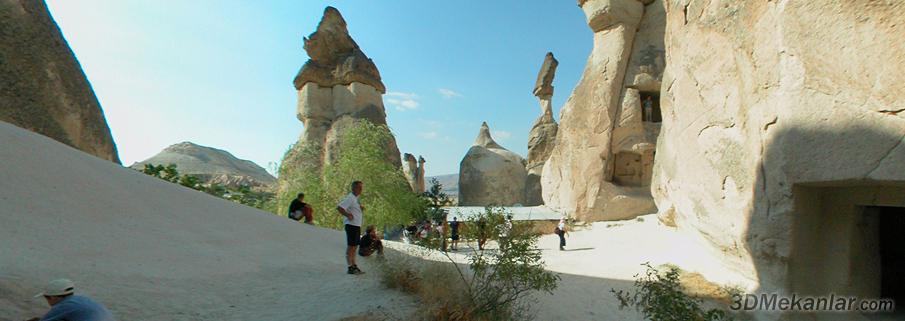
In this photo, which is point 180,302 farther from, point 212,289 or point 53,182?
point 53,182

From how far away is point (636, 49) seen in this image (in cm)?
1695

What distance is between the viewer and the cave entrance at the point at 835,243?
5.20m

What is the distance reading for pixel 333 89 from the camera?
23.4m

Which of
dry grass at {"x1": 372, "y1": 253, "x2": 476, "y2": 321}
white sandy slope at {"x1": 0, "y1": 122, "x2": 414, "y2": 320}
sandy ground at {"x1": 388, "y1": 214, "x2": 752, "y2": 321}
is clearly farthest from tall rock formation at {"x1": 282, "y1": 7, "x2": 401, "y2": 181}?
dry grass at {"x1": 372, "y1": 253, "x2": 476, "y2": 321}

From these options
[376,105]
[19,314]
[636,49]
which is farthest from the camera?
[376,105]

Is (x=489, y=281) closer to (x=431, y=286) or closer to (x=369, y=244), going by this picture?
(x=431, y=286)

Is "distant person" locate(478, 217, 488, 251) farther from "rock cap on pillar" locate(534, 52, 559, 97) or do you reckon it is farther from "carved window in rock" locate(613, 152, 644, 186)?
"rock cap on pillar" locate(534, 52, 559, 97)

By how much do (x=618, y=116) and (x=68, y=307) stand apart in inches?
645

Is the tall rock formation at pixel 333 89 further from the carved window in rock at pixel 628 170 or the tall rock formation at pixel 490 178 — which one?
the carved window in rock at pixel 628 170

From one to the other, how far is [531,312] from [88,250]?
4777 millimetres

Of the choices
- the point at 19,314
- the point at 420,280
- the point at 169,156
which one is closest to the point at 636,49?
the point at 420,280

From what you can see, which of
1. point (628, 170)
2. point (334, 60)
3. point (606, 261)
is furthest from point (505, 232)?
point (334, 60)

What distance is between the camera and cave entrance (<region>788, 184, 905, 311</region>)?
17.1 feet

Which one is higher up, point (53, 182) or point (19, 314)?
point (53, 182)
